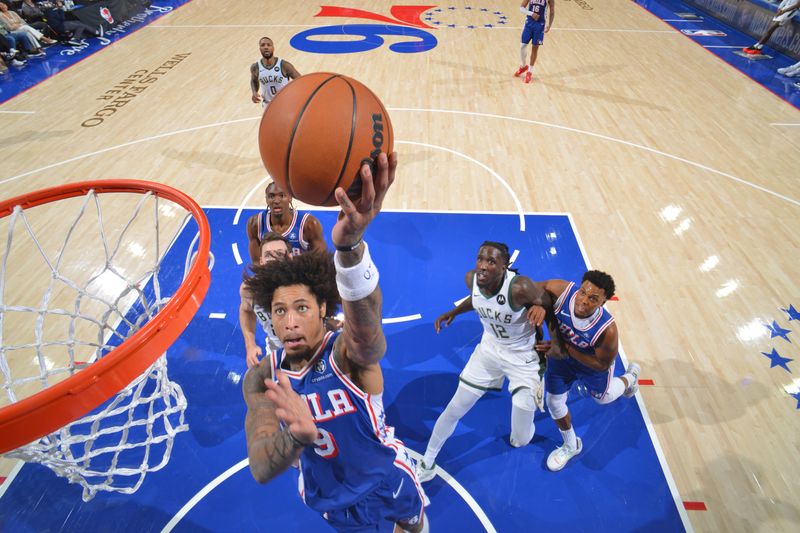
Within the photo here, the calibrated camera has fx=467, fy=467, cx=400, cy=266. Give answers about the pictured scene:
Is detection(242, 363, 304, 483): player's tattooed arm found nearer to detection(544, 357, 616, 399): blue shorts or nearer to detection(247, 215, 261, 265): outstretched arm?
detection(247, 215, 261, 265): outstretched arm

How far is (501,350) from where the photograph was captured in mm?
3451

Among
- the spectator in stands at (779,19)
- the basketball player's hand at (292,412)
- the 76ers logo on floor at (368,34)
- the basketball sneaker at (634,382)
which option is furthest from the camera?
the 76ers logo on floor at (368,34)

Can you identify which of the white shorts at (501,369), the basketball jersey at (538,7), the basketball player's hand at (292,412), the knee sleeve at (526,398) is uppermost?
the basketball player's hand at (292,412)

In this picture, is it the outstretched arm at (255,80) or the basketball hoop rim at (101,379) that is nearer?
the basketball hoop rim at (101,379)

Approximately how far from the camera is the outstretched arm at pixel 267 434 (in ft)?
5.90

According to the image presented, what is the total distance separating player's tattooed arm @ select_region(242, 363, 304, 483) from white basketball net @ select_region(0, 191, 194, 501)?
3.59 feet

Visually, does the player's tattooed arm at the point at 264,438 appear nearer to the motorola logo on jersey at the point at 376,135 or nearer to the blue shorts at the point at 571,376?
the motorola logo on jersey at the point at 376,135

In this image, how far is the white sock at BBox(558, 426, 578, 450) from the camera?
11.7ft

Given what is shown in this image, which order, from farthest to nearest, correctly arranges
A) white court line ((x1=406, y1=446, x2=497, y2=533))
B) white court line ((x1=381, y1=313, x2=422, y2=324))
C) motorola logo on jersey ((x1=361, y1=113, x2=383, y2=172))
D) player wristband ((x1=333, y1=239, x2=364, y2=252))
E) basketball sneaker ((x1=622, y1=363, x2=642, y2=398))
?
1. white court line ((x1=381, y1=313, x2=422, y2=324))
2. basketball sneaker ((x1=622, y1=363, x2=642, y2=398))
3. white court line ((x1=406, y1=446, x2=497, y2=533))
4. motorola logo on jersey ((x1=361, y1=113, x2=383, y2=172))
5. player wristband ((x1=333, y1=239, x2=364, y2=252))

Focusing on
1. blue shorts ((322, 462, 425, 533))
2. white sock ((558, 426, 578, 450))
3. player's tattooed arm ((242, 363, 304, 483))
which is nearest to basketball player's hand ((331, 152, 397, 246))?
player's tattooed arm ((242, 363, 304, 483))

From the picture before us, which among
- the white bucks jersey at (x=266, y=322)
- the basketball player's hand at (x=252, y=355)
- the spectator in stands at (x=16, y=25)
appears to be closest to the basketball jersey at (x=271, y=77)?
the white bucks jersey at (x=266, y=322)

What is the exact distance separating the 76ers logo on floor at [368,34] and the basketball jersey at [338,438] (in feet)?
36.9

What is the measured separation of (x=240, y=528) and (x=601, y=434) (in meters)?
2.84

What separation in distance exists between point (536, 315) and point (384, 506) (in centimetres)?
157
